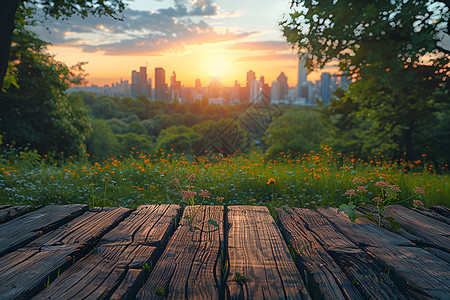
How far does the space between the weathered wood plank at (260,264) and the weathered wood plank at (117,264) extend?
478mm

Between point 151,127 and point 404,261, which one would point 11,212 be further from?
point 151,127

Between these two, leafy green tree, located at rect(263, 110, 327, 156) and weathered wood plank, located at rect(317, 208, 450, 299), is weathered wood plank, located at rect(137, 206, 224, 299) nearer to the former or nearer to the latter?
weathered wood plank, located at rect(317, 208, 450, 299)

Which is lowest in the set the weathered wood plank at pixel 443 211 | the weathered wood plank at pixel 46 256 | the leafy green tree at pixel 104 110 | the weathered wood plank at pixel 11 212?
the weathered wood plank at pixel 443 211

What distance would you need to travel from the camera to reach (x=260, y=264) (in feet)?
5.45

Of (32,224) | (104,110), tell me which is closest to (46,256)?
(32,224)

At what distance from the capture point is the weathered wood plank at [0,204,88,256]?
1.96m

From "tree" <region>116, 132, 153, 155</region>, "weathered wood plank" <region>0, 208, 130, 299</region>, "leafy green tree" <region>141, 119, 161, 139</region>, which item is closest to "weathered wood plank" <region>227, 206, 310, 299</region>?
"weathered wood plank" <region>0, 208, 130, 299</region>

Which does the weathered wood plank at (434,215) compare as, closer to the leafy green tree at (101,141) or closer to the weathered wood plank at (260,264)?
the weathered wood plank at (260,264)

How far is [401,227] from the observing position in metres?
2.48

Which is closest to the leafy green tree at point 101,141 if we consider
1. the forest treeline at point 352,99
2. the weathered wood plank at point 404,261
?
the forest treeline at point 352,99

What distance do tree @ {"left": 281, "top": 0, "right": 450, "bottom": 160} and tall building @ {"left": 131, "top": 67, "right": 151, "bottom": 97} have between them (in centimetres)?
10666

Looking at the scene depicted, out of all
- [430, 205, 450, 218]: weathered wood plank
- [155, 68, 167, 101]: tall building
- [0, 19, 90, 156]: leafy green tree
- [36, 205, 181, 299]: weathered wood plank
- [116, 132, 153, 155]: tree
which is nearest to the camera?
[36, 205, 181, 299]: weathered wood plank

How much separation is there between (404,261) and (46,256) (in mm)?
2133

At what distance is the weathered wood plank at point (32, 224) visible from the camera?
6.42 feet
